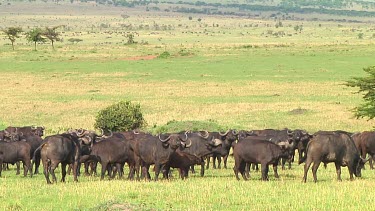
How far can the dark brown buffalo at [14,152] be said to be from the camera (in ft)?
73.7

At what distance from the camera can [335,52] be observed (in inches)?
3349

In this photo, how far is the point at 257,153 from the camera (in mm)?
20844

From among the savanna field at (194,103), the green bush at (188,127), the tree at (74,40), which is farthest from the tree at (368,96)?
the tree at (74,40)

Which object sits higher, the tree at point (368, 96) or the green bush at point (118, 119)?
the tree at point (368, 96)

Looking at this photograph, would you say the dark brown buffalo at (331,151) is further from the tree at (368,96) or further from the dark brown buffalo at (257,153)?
the tree at (368,96)

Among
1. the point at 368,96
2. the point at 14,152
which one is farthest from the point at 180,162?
the point at 368,96

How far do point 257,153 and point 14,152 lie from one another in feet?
23.6

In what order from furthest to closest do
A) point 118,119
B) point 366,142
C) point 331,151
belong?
point 118,119, point 366,142, point 331,151

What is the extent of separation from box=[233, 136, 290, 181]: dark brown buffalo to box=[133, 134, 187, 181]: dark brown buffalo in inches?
68.0

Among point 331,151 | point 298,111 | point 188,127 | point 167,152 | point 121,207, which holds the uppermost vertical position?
point 121,207

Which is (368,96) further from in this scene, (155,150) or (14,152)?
(14,152)

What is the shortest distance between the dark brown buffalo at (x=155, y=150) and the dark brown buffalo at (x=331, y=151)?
368cm

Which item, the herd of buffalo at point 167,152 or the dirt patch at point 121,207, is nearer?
the dirt patch at point 121,207

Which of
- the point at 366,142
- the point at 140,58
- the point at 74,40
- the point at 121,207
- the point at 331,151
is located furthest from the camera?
the point at 74,40
